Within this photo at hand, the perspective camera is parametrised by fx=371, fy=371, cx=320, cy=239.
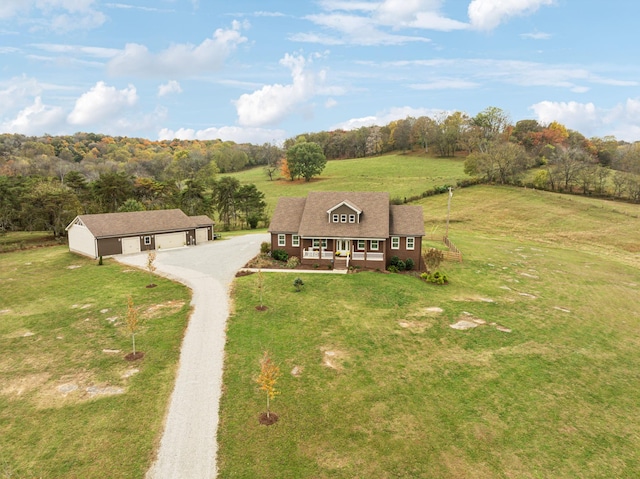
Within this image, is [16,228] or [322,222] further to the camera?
[16,228]

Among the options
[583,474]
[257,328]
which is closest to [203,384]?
[257,328]

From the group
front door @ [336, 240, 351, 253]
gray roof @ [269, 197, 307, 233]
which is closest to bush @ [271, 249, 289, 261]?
gray roof @ [269, 197, 307, 233]

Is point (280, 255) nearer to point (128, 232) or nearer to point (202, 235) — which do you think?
point (202, 235)

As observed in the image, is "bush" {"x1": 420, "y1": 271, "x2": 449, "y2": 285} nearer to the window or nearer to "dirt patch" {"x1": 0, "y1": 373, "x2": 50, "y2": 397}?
the window

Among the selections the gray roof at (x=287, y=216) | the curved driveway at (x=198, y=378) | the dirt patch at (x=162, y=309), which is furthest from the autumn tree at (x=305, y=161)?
the dirt patch at (x=162, y=309)

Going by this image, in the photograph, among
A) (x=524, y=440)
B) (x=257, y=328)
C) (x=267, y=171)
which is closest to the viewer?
(x=524, y=440)

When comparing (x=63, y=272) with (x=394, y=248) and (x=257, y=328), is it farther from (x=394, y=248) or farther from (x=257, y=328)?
(x=394, y=248)

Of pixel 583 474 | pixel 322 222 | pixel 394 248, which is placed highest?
pixel 322 222
